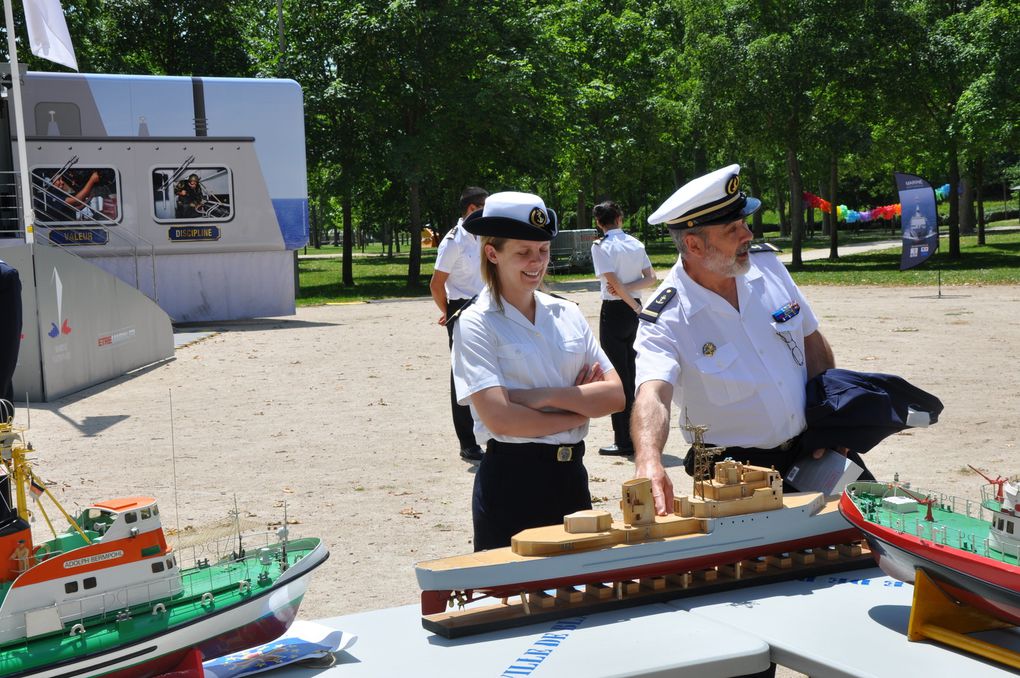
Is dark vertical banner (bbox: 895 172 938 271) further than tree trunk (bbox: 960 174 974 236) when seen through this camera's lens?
No

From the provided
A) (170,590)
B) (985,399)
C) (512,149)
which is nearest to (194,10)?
(512,149)

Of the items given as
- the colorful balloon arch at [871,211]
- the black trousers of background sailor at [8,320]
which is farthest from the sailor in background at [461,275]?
the colorful balloon arch at [871,211]

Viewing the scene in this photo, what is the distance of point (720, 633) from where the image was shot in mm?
2596

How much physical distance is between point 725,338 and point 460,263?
192 inches

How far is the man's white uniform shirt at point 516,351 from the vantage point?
3506mm

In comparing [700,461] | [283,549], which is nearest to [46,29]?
[283,549]

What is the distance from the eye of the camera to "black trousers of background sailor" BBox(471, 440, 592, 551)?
3623 mm

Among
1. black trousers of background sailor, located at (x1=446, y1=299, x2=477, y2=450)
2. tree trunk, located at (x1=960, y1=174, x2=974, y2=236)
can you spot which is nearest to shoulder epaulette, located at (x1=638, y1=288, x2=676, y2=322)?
black trousers of background sailor, located at (x1=446, y1=299, x2=477, y2=450)

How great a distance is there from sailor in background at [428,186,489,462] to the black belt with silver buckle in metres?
4.56

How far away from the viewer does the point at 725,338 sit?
146 inches

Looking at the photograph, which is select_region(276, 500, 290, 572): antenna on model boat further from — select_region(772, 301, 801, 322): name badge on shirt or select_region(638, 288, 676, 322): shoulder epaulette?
select_region(772, 301, 801, 322): name badge on shirt

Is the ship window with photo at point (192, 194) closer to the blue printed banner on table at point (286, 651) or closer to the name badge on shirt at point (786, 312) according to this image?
the name badge on shirt at point (786, 312)

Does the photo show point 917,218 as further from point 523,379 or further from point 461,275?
point 523,379

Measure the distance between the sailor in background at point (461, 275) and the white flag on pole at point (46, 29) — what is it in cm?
636
